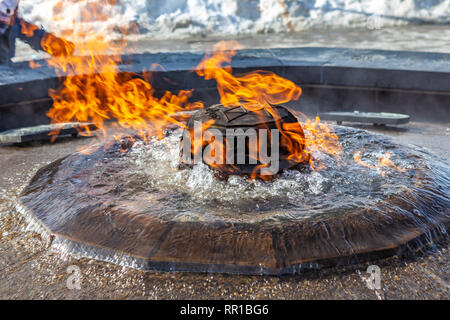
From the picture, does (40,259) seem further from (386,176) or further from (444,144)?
(444,144)

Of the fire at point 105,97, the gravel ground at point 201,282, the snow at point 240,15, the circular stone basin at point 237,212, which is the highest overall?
the snow at point 240,15

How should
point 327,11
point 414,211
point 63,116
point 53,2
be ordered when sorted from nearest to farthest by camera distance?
1. point 414,211
2. point 63,116
3. point 327,11
4. point 53,2

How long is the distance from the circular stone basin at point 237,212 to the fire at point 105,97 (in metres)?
1.73

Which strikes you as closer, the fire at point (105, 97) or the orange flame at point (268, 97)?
the orange flame at point (268, 97)

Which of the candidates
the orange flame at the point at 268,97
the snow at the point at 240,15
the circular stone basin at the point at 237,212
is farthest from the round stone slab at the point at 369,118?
the snow at the point at 240,15

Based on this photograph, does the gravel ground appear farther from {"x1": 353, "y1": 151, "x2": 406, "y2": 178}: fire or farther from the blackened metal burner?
the blackened metal burner

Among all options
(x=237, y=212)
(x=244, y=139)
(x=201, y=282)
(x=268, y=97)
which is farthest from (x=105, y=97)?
(x=201, y=282)

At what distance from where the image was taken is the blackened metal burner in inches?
101

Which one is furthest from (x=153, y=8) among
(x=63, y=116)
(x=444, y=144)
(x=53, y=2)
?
(x=444, y=144)

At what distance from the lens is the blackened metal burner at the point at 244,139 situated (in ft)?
8.41

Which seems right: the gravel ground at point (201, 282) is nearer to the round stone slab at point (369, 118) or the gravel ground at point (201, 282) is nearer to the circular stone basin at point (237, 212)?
the circular stone basin at point (237, 212)

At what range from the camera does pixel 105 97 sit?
5.00 metres
